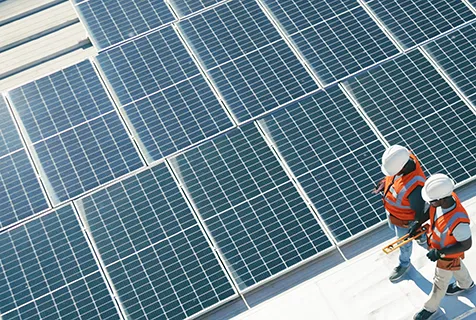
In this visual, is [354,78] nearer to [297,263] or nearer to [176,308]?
[297,263]

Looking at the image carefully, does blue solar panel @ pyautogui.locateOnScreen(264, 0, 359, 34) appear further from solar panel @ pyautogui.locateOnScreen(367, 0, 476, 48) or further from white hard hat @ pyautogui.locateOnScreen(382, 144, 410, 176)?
white hard hat @ pyautogui.locateOnScreen(382, 144, 410, 176)

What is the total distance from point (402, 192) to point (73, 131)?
6.59 meters

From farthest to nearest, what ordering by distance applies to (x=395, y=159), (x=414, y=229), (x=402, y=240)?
(x=402, y=240), (x=414, y=229), (x=395, y=159)

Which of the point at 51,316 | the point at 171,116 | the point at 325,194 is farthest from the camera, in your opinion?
the point at 171,116

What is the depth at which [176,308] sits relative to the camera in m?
11.2

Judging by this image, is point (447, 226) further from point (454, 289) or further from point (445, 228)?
point (454, 289)

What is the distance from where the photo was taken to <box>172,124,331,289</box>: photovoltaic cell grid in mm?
11578

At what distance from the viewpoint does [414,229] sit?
1069cm

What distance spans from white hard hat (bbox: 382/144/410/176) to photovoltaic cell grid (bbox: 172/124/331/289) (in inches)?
80.4

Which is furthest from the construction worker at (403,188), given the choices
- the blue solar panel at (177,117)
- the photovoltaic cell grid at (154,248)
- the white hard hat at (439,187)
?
the blue solar panel at (177,117)

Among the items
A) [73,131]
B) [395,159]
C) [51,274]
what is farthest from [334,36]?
[51,274]

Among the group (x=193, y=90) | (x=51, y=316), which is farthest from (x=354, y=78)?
(x=51, y=316)

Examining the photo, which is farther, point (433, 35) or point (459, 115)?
point (433, 35)

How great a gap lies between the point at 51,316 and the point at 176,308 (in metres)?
2.13
